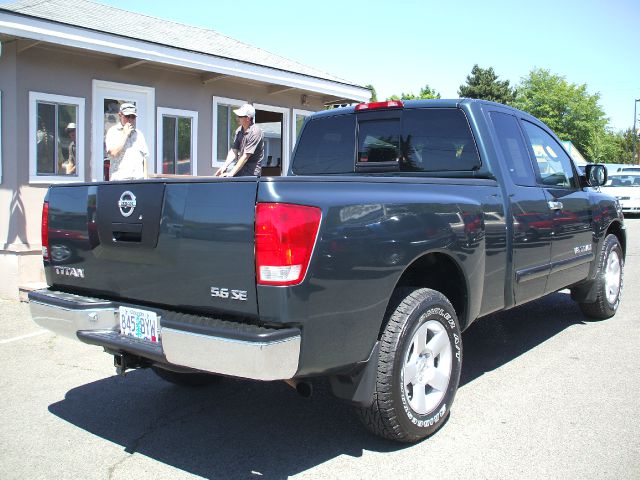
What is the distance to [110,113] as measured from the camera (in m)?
8.95

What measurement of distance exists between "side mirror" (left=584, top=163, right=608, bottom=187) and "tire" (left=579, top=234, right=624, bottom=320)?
25.7 inches

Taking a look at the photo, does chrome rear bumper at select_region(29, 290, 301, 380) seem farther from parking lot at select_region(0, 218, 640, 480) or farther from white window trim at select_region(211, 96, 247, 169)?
white window trim at select_region(211, 96, 247, 169)

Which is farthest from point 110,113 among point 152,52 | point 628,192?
point 628,192

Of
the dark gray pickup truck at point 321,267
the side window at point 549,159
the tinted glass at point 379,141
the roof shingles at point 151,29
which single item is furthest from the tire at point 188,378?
the roof shingles at point 151,29

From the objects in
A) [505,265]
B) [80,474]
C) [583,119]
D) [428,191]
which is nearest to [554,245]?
[505,265]

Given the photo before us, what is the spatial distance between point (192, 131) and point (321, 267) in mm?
7728

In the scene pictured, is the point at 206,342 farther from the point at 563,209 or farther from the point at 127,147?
the point at 127,147

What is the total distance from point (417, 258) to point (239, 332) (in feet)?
3.66

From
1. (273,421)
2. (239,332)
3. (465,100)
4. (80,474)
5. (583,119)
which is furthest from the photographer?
(583,119)

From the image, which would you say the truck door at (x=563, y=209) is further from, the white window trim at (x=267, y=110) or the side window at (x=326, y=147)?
the white window trim at (x=267, y=110)

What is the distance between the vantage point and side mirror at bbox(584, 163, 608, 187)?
223 inches

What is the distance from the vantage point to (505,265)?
4137 millimetres

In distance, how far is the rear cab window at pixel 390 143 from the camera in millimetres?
4363

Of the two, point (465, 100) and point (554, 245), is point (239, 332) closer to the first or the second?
point (465, 100)
